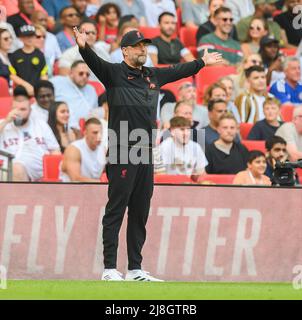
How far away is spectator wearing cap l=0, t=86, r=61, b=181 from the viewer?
1280cm

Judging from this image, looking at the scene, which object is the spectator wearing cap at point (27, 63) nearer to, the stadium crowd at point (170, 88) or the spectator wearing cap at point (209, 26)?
the stadium crowd at point (170, 88)

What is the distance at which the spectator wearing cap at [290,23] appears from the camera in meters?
17.5

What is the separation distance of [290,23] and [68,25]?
156 inches

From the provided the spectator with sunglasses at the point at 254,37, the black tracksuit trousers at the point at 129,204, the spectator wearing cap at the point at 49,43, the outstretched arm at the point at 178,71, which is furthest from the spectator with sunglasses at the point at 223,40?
the black tracksuit trousers at the point at 129,204

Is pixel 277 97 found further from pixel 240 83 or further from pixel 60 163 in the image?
pixel 60 163

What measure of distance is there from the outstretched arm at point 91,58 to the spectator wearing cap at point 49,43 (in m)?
6.08

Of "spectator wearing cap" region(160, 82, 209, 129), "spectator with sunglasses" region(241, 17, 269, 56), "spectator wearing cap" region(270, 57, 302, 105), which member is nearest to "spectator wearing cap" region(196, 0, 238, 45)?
"spectator with sunglasses" region(241, 17, 269, 56)

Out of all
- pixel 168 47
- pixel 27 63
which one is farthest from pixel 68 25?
Answer: pixel 168 47

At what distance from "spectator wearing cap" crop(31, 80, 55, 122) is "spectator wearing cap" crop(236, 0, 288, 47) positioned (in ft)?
13.2

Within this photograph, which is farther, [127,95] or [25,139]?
[25,139]

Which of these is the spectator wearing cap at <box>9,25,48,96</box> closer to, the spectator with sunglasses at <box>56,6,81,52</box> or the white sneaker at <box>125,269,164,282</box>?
the spectator with sunglasses at <box>56,6,81,52</box>

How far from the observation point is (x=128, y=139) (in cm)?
879

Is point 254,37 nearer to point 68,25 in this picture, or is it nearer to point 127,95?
point 68,25

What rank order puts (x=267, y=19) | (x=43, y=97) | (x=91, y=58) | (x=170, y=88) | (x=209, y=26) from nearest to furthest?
(x=91, y=58), (x=43, y=97), (x=170, y=88), (x=209, y=26), (x=267, y=19)
